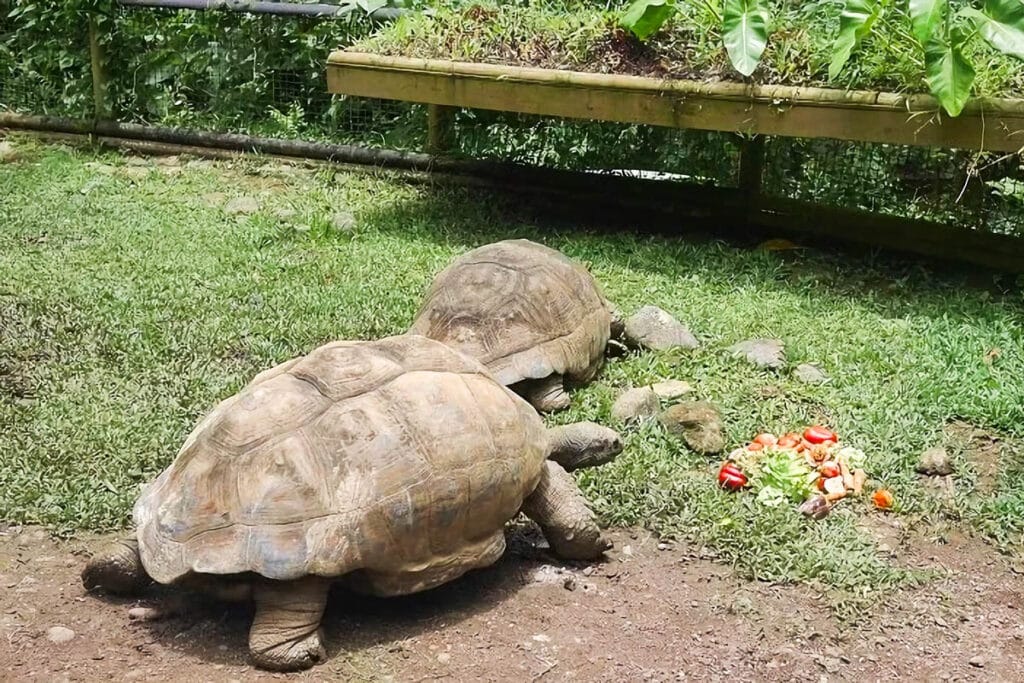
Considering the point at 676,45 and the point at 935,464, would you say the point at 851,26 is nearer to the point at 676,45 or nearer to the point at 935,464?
the point at 676,45

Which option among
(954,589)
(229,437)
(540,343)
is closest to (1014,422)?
(954,589)

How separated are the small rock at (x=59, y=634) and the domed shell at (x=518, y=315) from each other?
6.19 feet

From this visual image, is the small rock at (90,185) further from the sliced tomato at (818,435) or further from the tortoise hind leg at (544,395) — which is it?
the sliced tomato at (818,435)

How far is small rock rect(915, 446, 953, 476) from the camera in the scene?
4457 millimetres

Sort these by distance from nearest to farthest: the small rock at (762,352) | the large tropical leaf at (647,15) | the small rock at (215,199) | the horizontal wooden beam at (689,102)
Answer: the small rock at (762,352) → the horizontal wooden beam at (689,102) → the large tropical leaf at (647,15) → the small rock at (215,199)

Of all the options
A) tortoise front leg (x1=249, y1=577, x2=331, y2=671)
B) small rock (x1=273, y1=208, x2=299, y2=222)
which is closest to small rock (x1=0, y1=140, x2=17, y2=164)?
small rock (x1=273, y1=208, x2=299, y2=222)

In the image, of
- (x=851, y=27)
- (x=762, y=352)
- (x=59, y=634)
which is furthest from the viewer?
(x=851, y=27)

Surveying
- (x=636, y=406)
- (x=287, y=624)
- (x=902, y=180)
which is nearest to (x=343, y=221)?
(x=636, y=406)

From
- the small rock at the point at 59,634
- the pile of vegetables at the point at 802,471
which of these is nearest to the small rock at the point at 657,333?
the pile of vegetables at the point at 802,471

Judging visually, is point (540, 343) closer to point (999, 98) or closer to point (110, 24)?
point (999, 98)

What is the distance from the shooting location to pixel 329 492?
10.8ft

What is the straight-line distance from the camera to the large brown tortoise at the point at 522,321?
4.83 meters

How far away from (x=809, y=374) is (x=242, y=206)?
157 inches

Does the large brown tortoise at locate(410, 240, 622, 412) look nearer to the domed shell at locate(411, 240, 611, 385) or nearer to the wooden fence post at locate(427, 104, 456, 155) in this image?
the domed shell at locate(411, 240, 611, 385)
